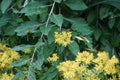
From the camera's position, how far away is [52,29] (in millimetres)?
2191

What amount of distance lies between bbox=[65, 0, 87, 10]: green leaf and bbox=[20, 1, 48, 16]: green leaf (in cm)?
17

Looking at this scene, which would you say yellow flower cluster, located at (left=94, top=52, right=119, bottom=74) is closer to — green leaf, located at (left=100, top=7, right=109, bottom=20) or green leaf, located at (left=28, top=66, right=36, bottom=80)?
green leaf, located at (left=28, top=66, right=36, bottom=80)

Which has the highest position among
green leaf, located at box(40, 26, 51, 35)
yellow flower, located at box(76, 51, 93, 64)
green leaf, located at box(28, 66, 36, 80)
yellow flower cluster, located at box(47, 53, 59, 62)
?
green leaf, located at box(40, 26, 51, 35)

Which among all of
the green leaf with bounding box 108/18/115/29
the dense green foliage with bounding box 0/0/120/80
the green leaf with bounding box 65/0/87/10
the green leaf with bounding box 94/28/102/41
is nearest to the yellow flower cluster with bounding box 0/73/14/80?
the dense green foliage with bounding box 0/0/120/80

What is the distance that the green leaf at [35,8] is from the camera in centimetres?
217

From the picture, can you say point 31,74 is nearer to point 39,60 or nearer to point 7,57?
point 39,60

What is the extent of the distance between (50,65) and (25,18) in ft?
1.70

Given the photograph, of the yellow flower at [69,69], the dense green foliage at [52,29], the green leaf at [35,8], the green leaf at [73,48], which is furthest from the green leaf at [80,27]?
the yellow flower at [69,69]

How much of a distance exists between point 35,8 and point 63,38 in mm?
320

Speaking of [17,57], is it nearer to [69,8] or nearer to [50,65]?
[50,65]

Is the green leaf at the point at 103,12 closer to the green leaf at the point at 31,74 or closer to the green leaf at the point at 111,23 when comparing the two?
the green leaf at the point at 111,23

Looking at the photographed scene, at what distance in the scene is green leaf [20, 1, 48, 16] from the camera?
217cm

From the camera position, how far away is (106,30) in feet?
8.70

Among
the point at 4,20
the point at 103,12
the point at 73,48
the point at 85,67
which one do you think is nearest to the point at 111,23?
the point at 103,12
